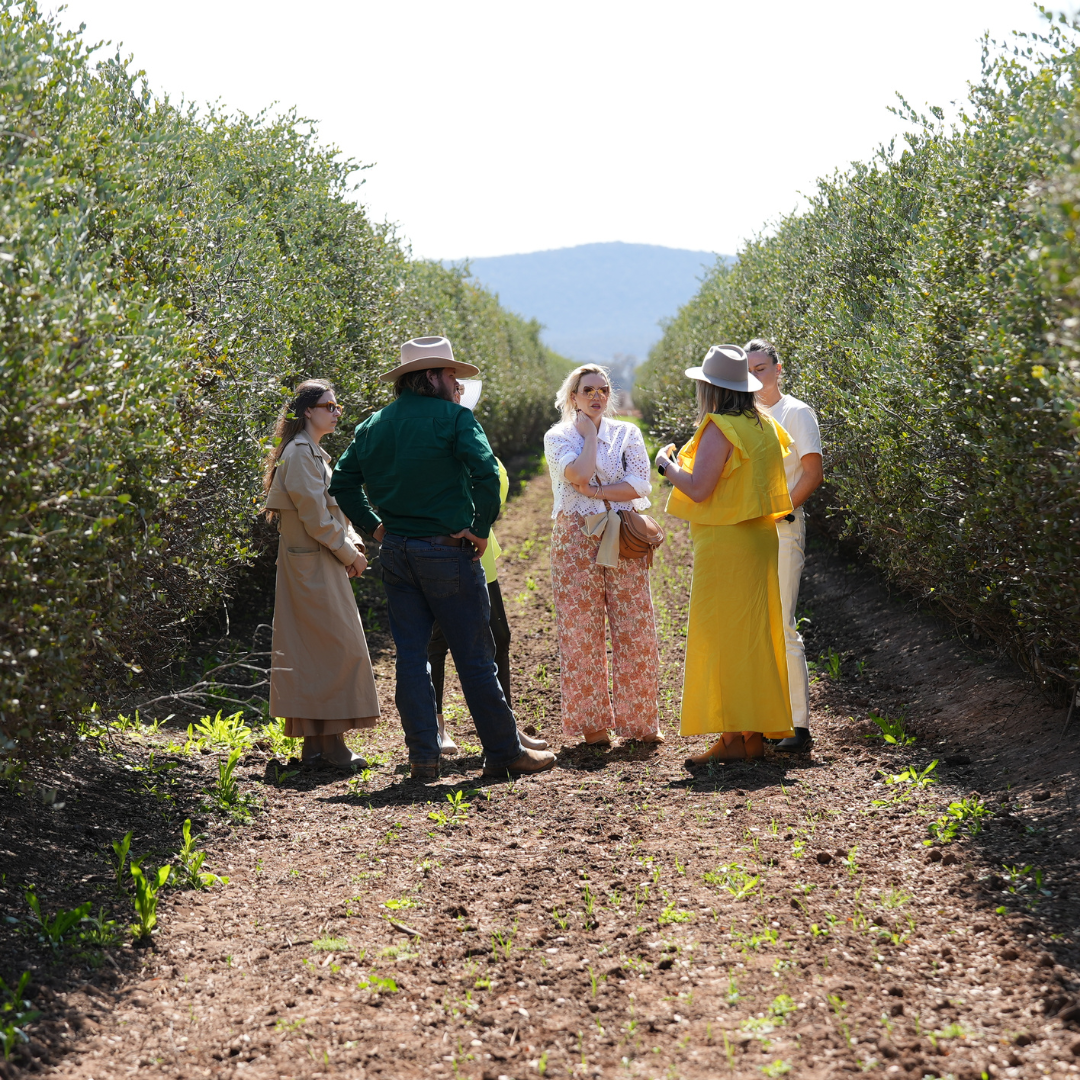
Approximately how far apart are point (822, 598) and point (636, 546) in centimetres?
517

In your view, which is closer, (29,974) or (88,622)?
(29,974)

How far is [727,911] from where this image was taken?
3705mm

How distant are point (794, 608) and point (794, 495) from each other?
2.10 feet

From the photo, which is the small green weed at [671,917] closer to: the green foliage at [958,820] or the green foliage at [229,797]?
the green foliage at [958,820]

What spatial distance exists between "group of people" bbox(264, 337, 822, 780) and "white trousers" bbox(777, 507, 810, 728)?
12mm

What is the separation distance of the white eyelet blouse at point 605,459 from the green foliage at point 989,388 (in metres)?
1.62

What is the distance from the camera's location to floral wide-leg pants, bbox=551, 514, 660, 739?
19.6ft

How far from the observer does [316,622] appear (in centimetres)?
594

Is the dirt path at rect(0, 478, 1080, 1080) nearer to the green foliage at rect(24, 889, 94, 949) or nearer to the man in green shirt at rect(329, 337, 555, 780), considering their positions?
the green foliage at rect(24, 889, 94, 949)

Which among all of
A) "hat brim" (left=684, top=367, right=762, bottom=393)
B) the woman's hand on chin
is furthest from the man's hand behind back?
"hat brim" (left=684, top=367, right=762, bottom=393)

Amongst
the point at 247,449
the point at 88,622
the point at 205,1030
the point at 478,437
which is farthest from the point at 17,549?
the point at 247,449

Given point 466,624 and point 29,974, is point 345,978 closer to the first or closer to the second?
point 29,974

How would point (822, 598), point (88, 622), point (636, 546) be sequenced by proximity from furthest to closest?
point (822, 598), point (636, 546), point (88, 622)

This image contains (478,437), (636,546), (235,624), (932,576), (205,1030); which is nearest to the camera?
(205,1030)
